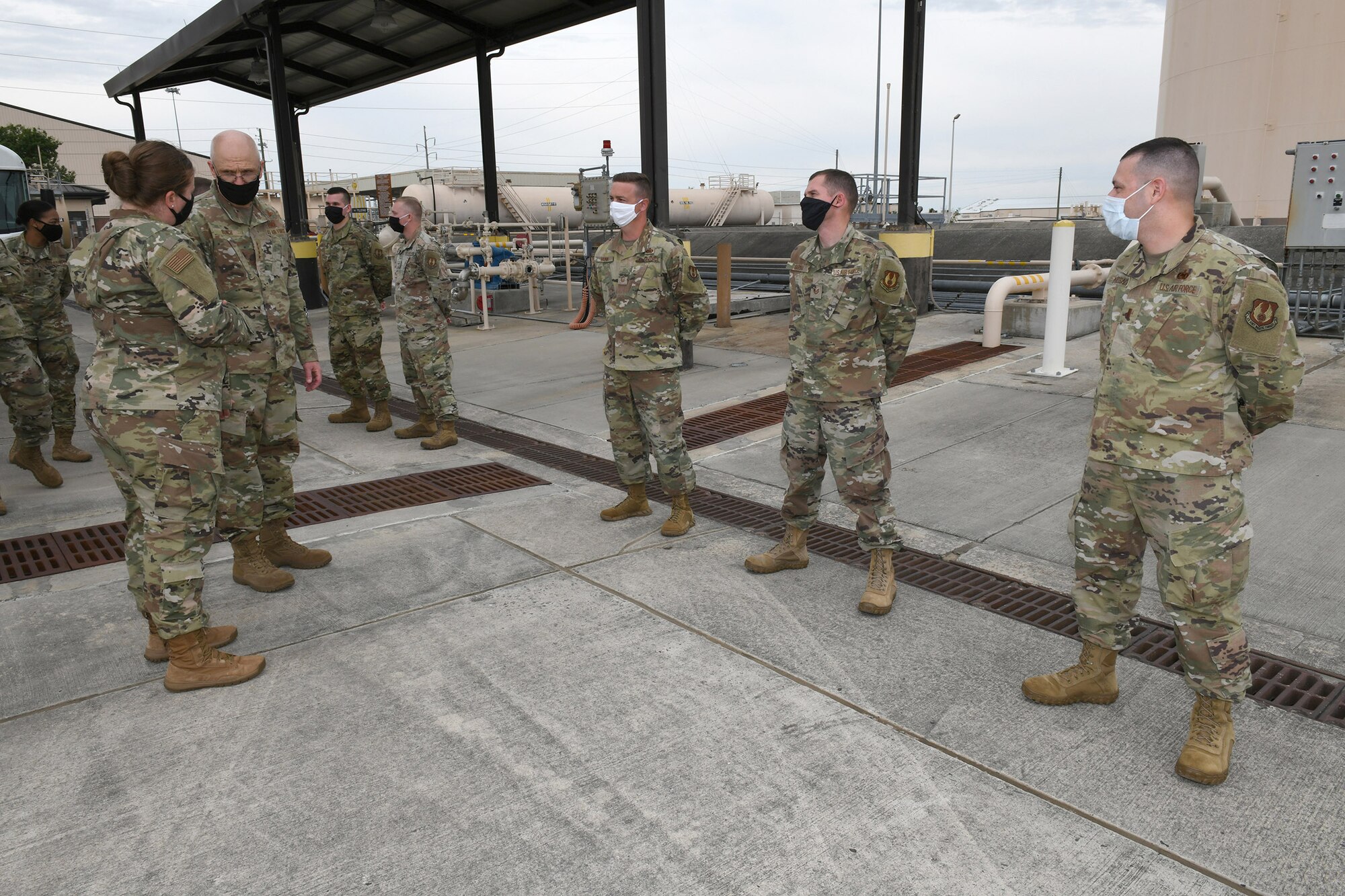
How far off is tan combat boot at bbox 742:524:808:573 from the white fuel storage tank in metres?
22.3

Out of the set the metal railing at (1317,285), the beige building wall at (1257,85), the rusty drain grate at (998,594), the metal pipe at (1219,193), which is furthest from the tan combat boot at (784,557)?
the beige building wall at (1257,85)

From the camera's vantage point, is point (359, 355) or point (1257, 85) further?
point (1257, 85)

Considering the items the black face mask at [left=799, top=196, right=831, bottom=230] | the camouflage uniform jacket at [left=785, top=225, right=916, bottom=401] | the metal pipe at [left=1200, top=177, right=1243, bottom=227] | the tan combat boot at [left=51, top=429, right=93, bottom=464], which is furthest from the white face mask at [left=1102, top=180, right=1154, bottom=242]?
the metal pipe at [left=1200, top=177, right=1243, bottom=227]

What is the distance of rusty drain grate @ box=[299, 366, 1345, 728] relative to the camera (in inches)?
117

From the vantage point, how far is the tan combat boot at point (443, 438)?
21.6ft

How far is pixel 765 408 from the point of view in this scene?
24.3ft

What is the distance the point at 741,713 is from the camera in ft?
9.58

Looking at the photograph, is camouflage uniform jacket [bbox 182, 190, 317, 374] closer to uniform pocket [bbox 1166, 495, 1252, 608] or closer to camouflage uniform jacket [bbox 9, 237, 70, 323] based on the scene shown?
camouflage uniform jacket [bbox 9, 237, 70, 323]

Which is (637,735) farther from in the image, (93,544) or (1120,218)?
(93,544)

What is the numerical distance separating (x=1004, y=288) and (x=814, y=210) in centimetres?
621

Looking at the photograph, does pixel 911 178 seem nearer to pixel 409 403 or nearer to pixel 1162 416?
pixel 409 403

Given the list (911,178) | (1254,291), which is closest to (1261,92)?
(911,178)

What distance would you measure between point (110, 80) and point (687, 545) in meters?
20.9

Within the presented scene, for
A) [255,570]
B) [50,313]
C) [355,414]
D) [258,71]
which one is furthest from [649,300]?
[258,71]
